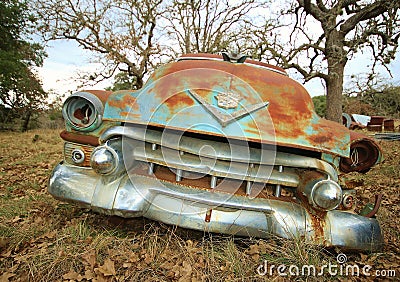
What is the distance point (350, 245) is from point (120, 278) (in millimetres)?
1373

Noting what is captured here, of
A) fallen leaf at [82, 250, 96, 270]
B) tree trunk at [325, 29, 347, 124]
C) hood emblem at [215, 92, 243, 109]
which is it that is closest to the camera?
fallen leaf at [82, 250, 96, 270]

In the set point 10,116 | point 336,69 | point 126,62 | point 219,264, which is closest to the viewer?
point 219,264

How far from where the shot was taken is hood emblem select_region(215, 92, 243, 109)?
5.82 ft

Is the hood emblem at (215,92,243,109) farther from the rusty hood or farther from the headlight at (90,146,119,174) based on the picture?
the headlight at (90,146,119,174)

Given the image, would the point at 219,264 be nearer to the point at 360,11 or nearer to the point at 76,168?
the point at 76,168

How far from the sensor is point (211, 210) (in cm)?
172

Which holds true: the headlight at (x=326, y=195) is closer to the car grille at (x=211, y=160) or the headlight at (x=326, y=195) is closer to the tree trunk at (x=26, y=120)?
the car grille at (x=211, y=160)

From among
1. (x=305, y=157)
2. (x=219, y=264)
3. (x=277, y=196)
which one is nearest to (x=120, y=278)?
(x=219, y=264)

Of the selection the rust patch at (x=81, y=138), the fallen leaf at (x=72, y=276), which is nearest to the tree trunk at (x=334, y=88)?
the rust patch at (x=81, y=138)

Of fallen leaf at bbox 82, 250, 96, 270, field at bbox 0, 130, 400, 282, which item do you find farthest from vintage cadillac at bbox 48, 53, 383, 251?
fallen leaf at bbox 82, 250, 96, 270

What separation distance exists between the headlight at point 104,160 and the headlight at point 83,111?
265 mm

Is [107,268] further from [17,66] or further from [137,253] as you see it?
[17,66]

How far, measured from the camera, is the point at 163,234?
1.98 meters

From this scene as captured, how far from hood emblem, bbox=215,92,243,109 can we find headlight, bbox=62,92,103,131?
0.80 meters
